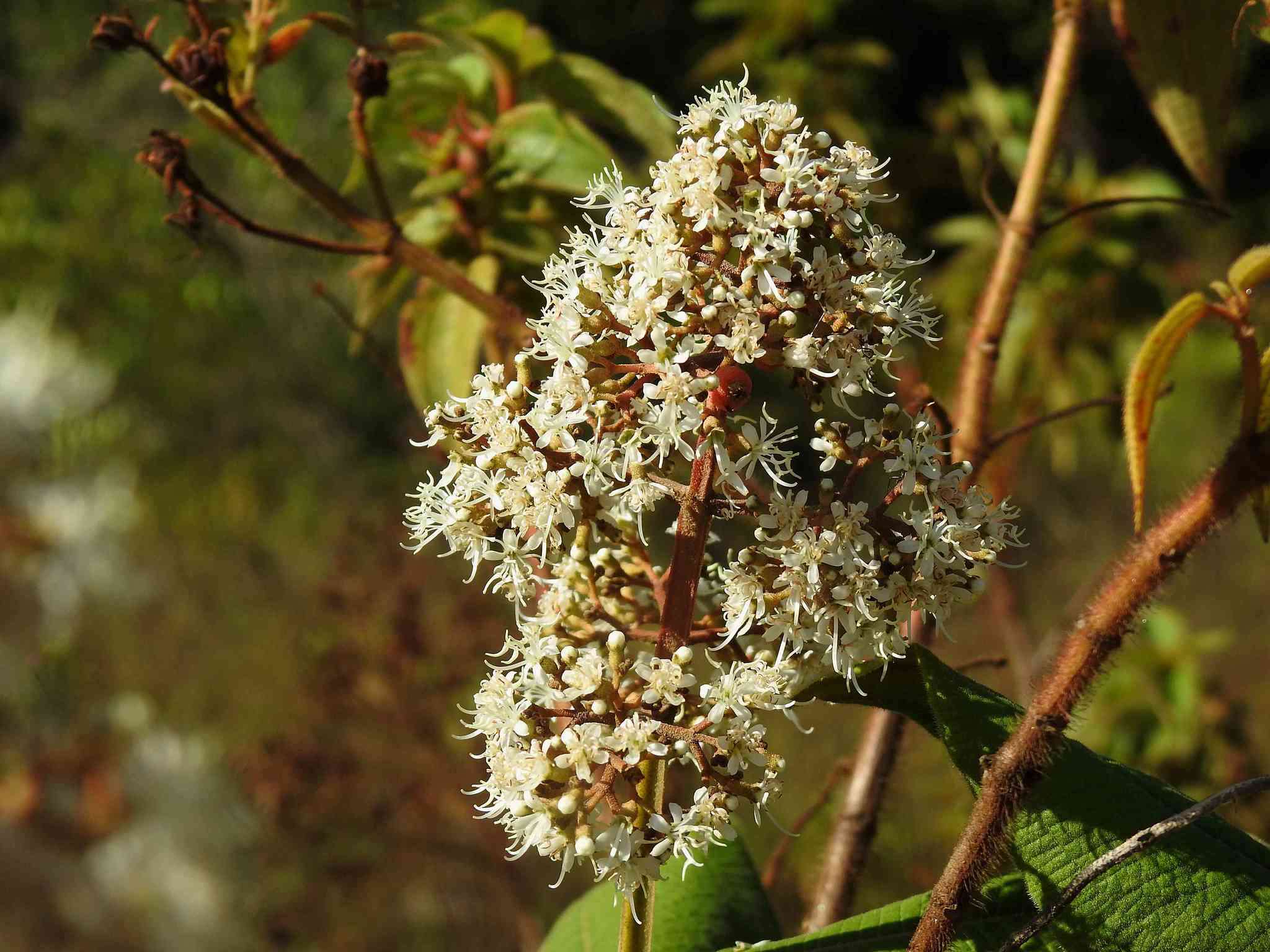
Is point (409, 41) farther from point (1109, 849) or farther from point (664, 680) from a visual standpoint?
point (1109, 849)

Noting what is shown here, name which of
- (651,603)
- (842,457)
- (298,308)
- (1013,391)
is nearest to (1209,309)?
(842,457)

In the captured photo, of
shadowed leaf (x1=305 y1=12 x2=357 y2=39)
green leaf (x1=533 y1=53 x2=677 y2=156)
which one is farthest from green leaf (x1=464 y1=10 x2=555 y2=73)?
shadowed leaf (x1=305 y1=12 x2=357 y2=39)

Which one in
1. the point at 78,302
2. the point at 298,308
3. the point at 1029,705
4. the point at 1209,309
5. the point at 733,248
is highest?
the point at 298,308

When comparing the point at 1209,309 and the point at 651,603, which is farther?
the point at 651,603

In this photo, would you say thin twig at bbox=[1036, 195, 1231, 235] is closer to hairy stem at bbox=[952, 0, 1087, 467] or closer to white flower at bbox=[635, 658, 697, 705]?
hairy stem at bbox=[952, 0, 1087, 467]

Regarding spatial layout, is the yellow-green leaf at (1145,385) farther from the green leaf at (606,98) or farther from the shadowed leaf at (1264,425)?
the green leaf at (606,98)

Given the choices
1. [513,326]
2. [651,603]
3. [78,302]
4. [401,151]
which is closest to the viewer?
[651,603]

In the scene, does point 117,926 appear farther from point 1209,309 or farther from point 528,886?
point 1209,309
